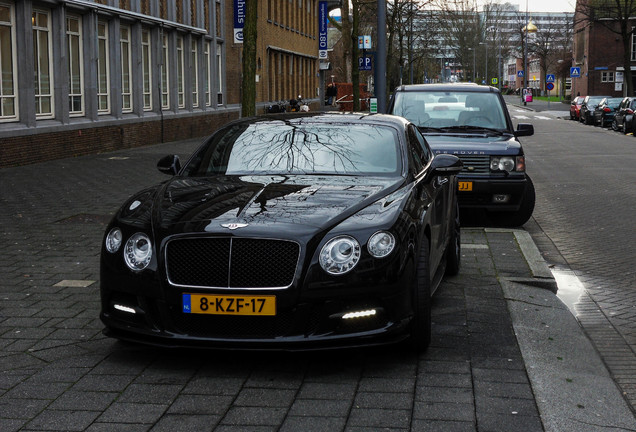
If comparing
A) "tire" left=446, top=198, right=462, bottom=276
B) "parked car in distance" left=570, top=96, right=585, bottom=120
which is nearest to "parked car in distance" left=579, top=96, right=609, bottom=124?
"parked car in distance" left=570, top=96, right=585, bottom=120

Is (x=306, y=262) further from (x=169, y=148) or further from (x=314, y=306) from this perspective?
(x=169, y=148)

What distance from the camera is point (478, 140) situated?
37.0ft

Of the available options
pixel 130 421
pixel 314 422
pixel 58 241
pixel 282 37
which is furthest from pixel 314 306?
pixel 282 37

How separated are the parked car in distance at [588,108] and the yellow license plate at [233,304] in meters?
46.6

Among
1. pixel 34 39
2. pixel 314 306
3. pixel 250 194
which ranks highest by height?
pixel 34 39

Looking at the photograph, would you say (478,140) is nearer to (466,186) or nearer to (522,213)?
(466,186)

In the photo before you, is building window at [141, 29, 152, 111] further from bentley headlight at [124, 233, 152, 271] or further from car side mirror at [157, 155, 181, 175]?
bentley headlight at [124, 233, 152, 271]

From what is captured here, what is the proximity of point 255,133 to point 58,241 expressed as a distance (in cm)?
375

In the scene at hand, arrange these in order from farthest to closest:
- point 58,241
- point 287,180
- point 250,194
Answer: point 58,241
point 287,180
point 250,194

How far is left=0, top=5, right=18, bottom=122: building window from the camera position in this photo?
763 inches

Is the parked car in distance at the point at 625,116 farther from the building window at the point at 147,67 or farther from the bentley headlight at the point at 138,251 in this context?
the bentley headlight at the point at 138,251

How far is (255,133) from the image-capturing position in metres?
6.73

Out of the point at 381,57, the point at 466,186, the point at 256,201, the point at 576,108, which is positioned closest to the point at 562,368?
the point at 256,201

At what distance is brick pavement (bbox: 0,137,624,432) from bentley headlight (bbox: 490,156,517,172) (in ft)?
11.9
